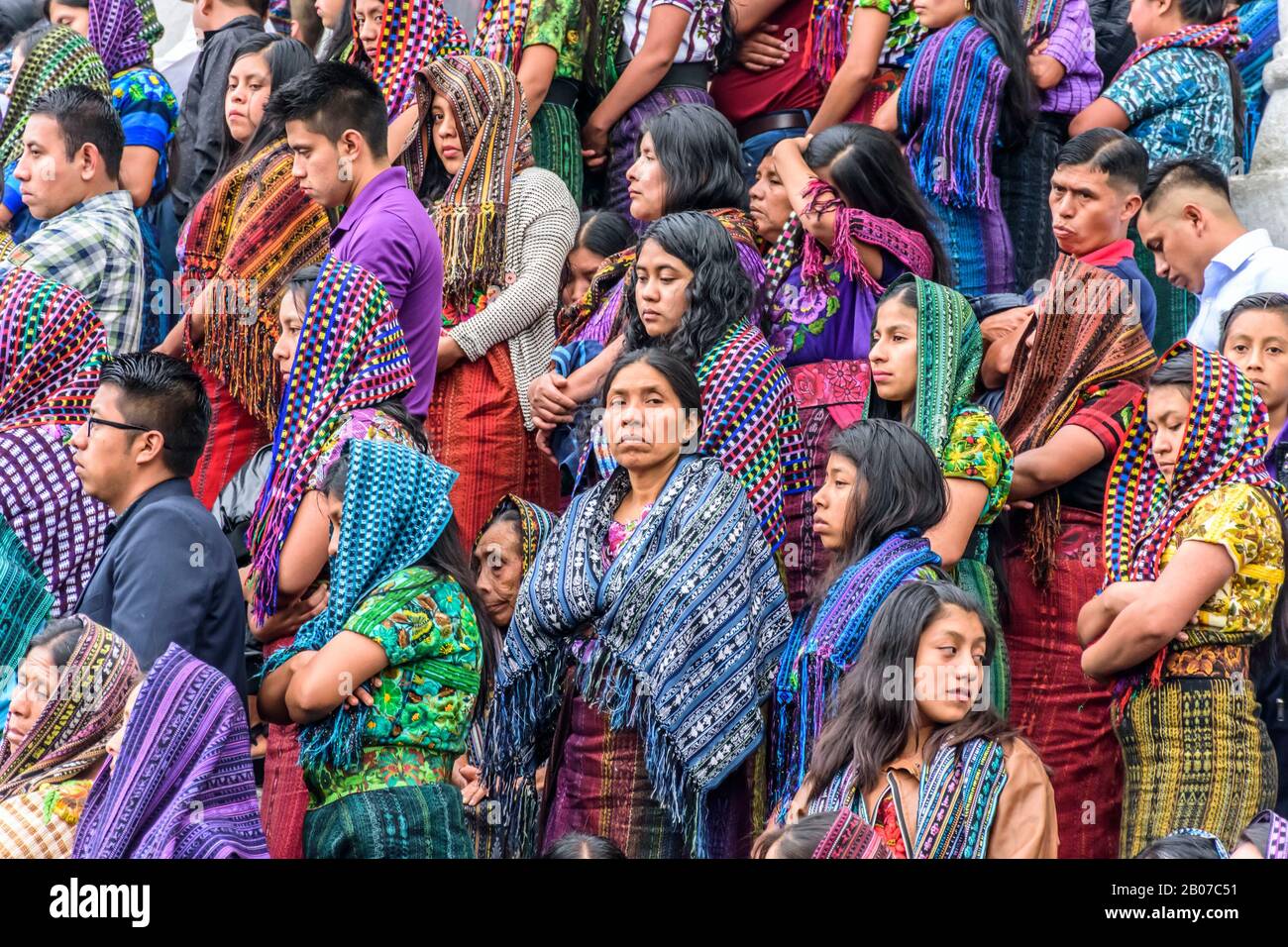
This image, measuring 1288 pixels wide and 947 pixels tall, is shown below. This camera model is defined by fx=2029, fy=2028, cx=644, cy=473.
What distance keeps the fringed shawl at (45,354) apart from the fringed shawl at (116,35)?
247 centimetres

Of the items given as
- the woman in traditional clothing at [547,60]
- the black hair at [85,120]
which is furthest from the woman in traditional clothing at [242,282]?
the woman in traditional clothing at [547,60]

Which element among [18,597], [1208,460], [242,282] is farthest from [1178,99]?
[18,597]

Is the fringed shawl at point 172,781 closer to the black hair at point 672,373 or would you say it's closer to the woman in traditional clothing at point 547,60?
the black hair at point 672,373

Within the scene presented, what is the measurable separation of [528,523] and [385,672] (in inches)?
55.0

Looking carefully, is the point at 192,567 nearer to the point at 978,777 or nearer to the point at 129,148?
the point at 978,777

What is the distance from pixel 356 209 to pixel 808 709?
2.14 m

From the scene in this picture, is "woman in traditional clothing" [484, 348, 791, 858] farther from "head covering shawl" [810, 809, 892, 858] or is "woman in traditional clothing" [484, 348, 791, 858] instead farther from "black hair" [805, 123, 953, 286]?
"black hair" [805, 123, 953, 286]

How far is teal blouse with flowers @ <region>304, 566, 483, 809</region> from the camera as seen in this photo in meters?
4.74

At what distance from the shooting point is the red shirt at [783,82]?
7.61 meters

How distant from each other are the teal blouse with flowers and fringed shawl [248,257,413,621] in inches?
26.3

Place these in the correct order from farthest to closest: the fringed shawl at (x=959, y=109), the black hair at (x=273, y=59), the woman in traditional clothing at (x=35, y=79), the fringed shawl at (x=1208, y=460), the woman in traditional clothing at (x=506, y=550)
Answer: the woman in traditional clothing at (x=35, y=79), the black hair at (x=273, y=59), the fringed shawl at (x=959, y=109), the woman in traditional clothing at (x=506, y=550), the fringed shawl at (x=1208, y=460)

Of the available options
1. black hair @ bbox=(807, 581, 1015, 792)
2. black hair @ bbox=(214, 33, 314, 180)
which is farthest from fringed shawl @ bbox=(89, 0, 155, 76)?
black hair @ bbox=(807, 581, 1015, 792)

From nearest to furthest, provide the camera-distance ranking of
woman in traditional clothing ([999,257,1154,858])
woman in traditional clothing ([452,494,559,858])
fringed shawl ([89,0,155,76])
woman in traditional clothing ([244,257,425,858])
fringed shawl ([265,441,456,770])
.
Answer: fringed shawl ([265,441,456,770])
woman in traditional clothing ([244,257,425,858])
woman in traditional clothing ([999,257,1154,858])
woman in traditional clothing ([452,494,559,858])
fringed shawl ([89,0,155,76])
